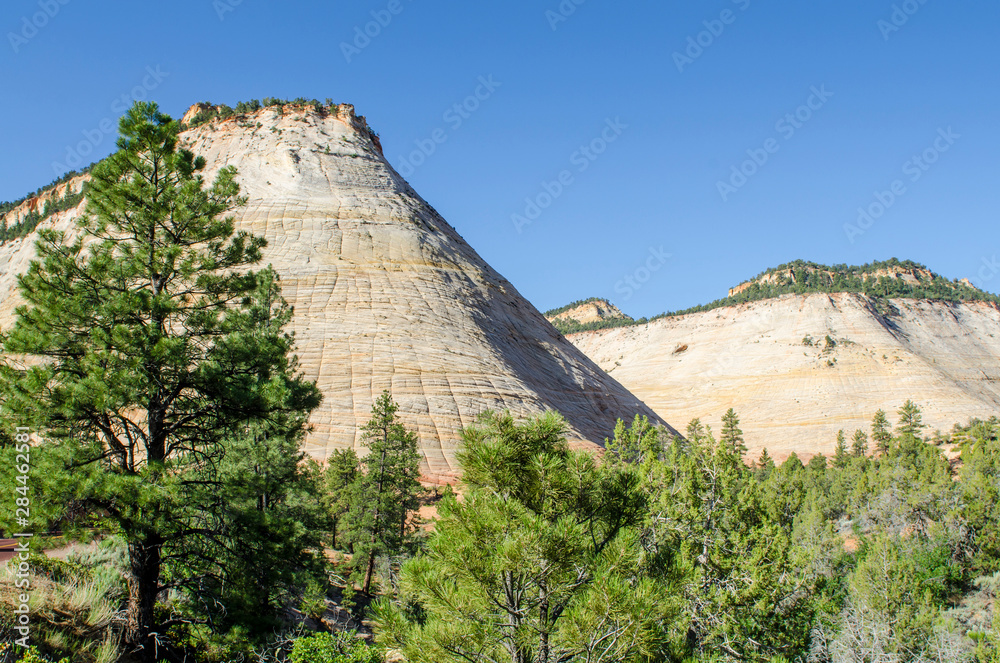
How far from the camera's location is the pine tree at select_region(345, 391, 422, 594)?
1838cm


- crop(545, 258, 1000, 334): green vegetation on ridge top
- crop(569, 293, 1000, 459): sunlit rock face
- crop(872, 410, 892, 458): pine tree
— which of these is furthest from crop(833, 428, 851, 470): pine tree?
crop(545, 258, 1000, 334): green vegetation on ridge top

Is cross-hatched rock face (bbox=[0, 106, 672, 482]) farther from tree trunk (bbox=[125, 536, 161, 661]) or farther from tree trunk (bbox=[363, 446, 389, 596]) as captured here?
tree trunk (bbox=[125, 536, 161, 661])

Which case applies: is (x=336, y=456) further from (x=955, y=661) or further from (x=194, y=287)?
(x=955, y=661)

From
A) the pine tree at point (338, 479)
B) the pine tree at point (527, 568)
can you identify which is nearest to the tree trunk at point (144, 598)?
the pine tree at point (527, 568)

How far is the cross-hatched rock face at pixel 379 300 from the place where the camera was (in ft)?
97.2

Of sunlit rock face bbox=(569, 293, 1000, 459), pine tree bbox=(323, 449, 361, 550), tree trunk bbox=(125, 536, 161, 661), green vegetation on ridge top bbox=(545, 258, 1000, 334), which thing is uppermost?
green vegetation on ridge top bbox=(545, 258, 1000, 334)

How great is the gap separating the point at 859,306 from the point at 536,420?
8364 centimetres

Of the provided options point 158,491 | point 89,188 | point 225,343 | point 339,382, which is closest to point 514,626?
point 158,491

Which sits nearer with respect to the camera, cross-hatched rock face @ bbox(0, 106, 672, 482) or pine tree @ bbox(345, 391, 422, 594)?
pine tree @ bbox(345, 391, 422, 594)

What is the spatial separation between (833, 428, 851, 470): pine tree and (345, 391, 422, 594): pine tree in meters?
40.9

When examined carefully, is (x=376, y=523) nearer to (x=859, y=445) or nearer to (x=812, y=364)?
(x=859, y=445)

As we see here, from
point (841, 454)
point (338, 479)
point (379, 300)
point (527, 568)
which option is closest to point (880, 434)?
point (841, 454)

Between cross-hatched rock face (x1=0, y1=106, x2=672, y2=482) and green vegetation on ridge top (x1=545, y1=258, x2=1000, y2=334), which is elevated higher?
green vegetation on ridge top (x1=545, y1=258, x2=1000, y2=334)

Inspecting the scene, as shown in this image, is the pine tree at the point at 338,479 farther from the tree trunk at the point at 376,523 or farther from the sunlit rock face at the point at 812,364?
the sunlit rock face at the point at 812,364
